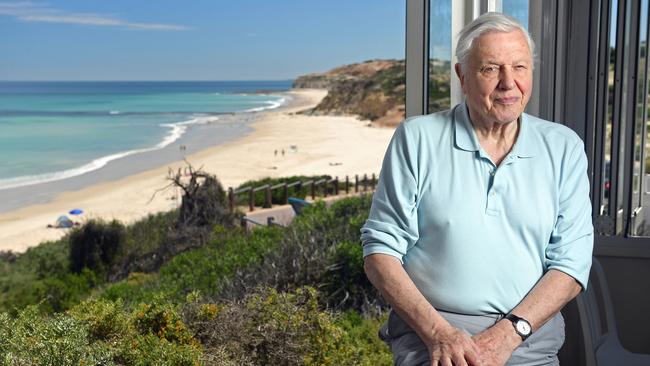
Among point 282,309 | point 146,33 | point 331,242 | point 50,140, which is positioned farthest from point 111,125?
point 282,309

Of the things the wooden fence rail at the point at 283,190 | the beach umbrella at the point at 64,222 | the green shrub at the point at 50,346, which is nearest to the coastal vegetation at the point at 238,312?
the green shrub at the point at 50,346

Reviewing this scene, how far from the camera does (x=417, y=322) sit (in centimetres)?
113

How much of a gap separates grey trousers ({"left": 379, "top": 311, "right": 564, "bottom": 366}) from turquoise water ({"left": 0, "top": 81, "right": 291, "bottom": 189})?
24953 millimetres

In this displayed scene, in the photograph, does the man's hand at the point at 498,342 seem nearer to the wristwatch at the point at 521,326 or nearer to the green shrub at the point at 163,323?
the wristwatch at the point at 521,326

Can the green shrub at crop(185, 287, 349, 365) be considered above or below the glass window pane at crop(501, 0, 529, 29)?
below

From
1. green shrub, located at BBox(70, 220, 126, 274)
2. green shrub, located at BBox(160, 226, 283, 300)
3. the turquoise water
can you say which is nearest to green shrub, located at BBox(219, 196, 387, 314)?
green shrub, located at BBox(160, 226, 283, 300)

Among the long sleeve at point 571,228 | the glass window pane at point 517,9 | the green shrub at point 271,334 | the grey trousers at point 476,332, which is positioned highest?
the glass window pane at point 517,9

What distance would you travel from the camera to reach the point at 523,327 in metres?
1.13

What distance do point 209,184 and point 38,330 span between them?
10.1 meters

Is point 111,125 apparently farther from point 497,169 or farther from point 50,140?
point 497,169

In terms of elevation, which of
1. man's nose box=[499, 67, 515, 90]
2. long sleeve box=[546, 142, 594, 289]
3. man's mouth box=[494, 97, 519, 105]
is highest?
man's nose box=[499, 67, 515, 90]

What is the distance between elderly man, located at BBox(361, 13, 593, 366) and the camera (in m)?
1.14

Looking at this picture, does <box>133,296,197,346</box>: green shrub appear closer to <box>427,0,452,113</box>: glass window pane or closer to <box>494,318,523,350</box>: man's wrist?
<box>427,0,452,113</box>: glass window pane

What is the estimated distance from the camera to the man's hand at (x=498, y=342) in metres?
1.11
